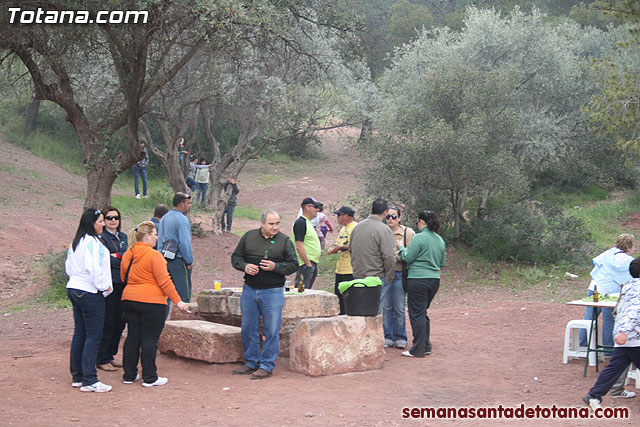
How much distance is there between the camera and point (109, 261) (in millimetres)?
6891

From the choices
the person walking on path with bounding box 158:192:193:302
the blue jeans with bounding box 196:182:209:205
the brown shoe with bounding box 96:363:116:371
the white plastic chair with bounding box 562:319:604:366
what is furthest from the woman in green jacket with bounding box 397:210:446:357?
the blue jeans with bounding box 196:182:209:205

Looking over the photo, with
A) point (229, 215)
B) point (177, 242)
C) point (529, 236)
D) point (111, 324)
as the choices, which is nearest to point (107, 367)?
point (111, 324)

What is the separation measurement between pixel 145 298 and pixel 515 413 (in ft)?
12.2

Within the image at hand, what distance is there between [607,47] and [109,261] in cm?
2563

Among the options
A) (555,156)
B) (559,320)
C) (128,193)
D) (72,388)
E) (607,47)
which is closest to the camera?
(72,388)

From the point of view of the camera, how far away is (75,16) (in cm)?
1003

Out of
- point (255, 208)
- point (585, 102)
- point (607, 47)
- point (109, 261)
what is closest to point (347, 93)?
point (255, 208)

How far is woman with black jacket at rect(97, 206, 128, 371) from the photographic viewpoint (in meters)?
7.30

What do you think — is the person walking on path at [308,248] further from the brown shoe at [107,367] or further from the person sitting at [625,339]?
the person sitting at [625,339]

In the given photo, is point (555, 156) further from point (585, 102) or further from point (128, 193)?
point (128, 193)

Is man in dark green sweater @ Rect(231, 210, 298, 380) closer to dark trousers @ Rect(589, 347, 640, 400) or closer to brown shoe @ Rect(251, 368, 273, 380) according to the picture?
brown shoe @ Rect(251, 368, 273, 380)

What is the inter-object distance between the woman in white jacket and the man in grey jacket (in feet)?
10.1

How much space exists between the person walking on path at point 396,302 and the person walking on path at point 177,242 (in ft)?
8.50

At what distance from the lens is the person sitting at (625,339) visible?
6195 millimetres
